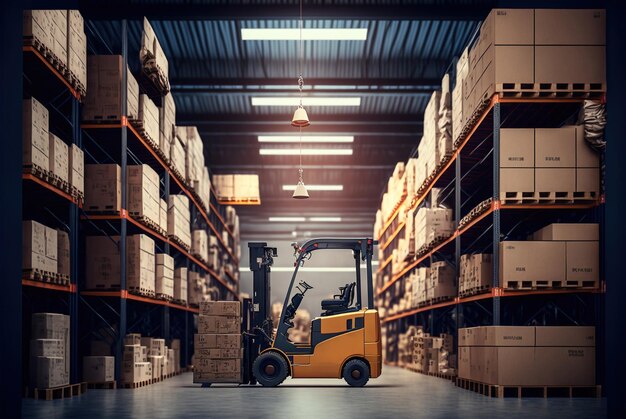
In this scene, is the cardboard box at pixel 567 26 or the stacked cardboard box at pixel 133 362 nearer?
the cardboard box at pixel 567 26

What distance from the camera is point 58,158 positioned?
967 centimetres

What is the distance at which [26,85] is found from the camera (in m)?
10.4

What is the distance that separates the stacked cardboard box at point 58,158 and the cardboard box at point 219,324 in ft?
13.2

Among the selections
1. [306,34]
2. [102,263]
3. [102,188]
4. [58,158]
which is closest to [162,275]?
[102,263]

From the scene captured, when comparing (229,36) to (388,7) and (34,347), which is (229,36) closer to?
(388,7)

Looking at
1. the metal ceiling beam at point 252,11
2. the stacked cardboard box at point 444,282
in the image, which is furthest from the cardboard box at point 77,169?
the stacked cardboard box at point 444,282

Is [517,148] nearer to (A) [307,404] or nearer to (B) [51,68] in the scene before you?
(A) [307,404]

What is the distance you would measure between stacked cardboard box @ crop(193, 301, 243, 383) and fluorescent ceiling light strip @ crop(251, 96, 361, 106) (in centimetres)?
584

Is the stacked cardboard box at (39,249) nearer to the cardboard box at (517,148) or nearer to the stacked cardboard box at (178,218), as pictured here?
the stacked cardboard box at (178,218)

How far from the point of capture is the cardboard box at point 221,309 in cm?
1327

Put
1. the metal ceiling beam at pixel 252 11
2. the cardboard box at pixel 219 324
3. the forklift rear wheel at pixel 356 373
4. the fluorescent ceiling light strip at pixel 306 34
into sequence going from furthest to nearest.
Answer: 1. the fluorescent ceiling light strip at pixel 306 34
2. the cardboard box at pixel 219 324
3. the metal ceiling beam at pixel 252 11
4. the forklift rear wheel at pixel 356 373

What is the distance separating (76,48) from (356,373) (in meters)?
6.11

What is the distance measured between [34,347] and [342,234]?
28123 mm

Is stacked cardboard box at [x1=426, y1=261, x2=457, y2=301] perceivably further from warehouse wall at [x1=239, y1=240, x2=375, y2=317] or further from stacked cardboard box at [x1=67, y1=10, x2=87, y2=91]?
warehouse wall at [x1=239, y1=240, x2=375, y2=317]
